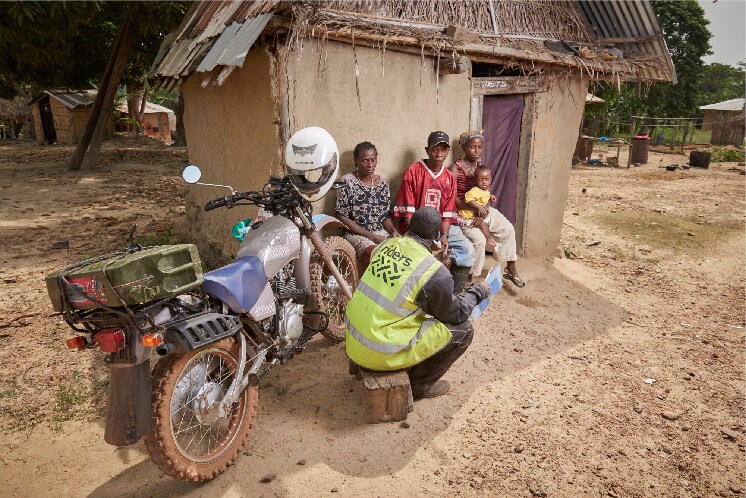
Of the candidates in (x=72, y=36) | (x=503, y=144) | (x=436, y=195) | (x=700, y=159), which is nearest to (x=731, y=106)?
(x=700, y=159)

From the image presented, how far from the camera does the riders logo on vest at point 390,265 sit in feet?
9.41

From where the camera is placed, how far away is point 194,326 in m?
2.30

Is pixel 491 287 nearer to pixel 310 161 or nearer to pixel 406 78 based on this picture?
pixel 310 161

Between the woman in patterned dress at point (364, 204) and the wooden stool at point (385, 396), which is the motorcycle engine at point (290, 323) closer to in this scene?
the wooden stool at point (385, 396)

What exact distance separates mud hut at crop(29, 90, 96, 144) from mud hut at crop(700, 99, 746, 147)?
30.2 meters

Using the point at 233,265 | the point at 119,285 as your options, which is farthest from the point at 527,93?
the point at 119,285

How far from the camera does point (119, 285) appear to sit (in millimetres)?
1997

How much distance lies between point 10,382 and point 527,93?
5929 mm

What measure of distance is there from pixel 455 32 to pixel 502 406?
11.4 feet

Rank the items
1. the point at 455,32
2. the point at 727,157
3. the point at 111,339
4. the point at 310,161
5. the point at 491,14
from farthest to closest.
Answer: the point at 727,157 < the point at 491,14 < the point at 455,32 < the point at 310,161 < the point at 111,339

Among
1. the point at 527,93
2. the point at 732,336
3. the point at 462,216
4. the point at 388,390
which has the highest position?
the point at 527,93

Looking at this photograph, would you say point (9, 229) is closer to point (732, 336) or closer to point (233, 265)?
point (233, 265)

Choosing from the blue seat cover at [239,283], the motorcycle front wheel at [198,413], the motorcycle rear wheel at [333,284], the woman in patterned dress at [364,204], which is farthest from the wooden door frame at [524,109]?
the motorcycle front wheel at [198,413]

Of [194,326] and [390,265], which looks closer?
[194,326]
